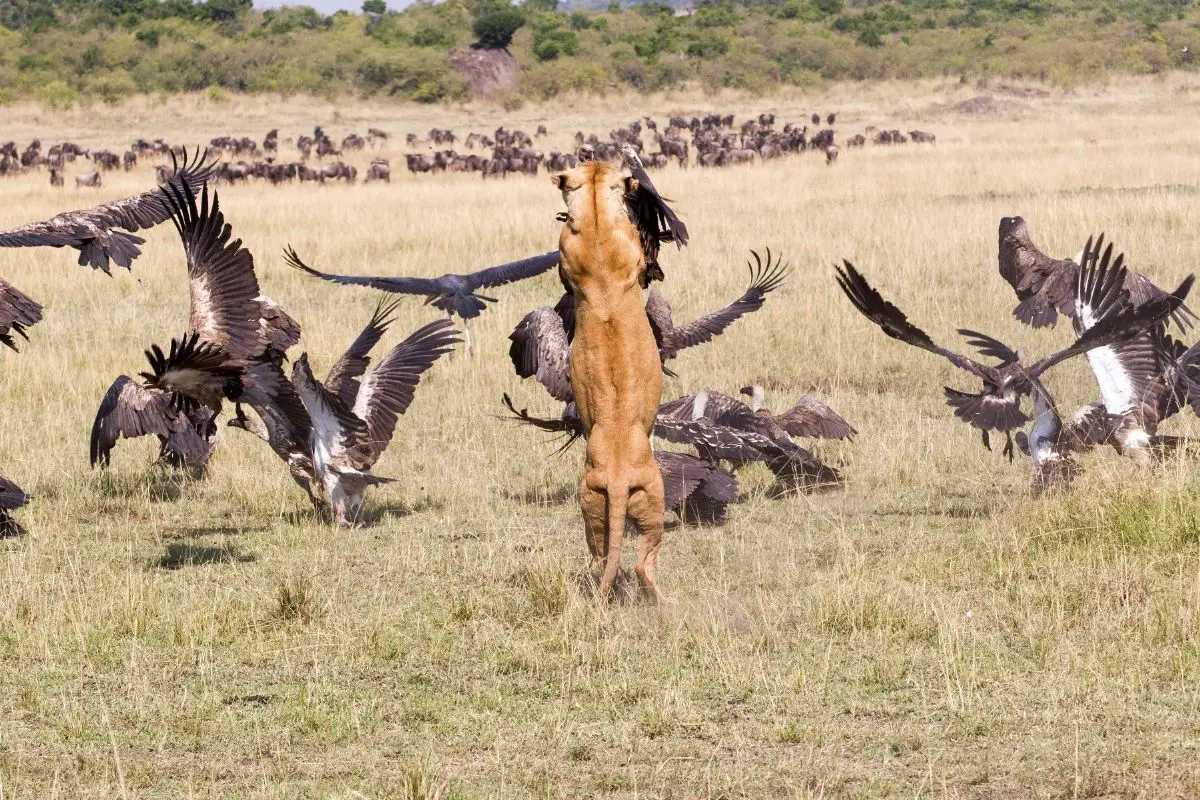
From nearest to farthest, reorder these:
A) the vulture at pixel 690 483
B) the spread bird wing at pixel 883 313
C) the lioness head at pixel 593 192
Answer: the lioness head at pixel 593 192 → the spread bird wing at pixel 883 313 → the vulture at pixel 690 483

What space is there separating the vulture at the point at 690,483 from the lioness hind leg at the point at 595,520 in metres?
1.01

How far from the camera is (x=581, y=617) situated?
5879mm

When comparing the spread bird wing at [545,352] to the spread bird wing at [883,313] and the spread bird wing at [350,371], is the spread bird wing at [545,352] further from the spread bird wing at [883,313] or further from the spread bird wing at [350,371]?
the spread bird wing at [883,313]

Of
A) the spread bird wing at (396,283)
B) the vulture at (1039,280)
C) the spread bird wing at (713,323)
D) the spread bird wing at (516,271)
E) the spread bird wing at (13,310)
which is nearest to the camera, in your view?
the spread bird wing at (13,310)

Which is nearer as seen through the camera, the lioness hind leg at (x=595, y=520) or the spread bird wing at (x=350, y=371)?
the lioness hind leg at (x=595, y=520)

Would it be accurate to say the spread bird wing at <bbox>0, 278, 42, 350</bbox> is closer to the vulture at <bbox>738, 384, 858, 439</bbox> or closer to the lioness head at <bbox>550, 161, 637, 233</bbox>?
the lioness head at <bbox>550, 161, 637, 233</bbox>

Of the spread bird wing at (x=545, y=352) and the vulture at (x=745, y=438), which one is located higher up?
the spread bird wing at (x=545, y=352)

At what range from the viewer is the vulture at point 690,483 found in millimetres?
7194

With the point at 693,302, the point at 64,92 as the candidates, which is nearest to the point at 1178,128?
the point at 693,302

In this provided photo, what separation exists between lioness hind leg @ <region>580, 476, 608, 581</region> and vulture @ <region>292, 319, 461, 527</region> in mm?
1746

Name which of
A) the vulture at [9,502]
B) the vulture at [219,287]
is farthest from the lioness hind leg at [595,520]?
the vulture at [9,502]

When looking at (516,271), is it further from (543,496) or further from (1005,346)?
(1005,346)

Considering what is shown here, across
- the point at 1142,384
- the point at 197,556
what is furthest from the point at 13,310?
the point at 1142,384

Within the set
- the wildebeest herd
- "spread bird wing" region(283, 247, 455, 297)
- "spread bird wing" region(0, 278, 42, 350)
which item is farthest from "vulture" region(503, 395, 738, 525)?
"spread bird wing" region(0, 278, 42, 350)
